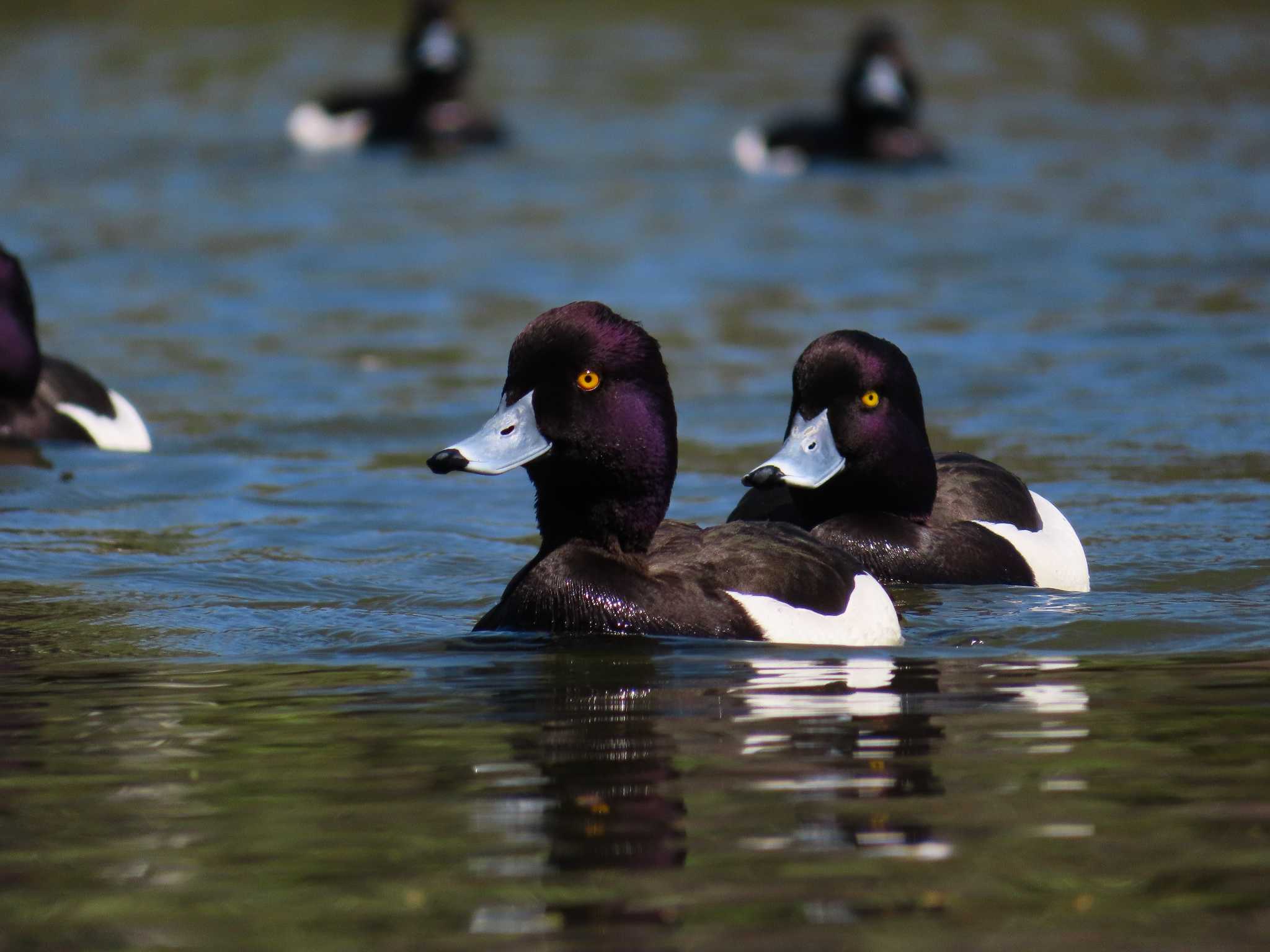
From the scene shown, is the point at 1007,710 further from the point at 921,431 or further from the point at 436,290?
the point at 436,290

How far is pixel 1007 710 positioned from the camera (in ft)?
20.4

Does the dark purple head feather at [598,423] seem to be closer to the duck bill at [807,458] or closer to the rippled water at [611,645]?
the rippled water at [611,645]

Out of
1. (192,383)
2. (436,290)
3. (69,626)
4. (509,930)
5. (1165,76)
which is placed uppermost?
(1165,76)

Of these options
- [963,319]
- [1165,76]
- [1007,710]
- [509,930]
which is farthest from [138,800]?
[1165,76]

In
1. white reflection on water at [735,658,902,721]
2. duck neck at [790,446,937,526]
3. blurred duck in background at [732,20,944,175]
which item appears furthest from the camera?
blurred duck in background at [732,20,944,175]

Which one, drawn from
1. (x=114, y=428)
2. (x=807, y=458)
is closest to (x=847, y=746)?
(x=807, y=458)

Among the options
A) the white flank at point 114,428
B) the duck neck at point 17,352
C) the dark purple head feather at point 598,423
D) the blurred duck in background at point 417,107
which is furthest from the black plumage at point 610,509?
the blurred duck in background at point 417,107

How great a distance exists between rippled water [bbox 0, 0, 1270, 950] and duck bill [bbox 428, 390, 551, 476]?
1.95ft

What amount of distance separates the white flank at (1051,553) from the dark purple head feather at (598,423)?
2.07 metres

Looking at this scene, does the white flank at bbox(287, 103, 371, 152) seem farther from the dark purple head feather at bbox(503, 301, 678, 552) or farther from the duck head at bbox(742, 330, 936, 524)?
the dark purple head feather at bbox(503, 301, 678, 552)

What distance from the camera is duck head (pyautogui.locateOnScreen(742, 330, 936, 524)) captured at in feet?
27.8

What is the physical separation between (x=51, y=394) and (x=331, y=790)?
7.06 metres

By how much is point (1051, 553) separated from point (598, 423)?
255cm

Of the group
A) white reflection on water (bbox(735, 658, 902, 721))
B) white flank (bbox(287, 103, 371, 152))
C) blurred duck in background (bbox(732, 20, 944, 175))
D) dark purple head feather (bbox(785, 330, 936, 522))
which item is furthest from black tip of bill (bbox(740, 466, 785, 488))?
white flank (bbox(287, 103, 371, 152))
